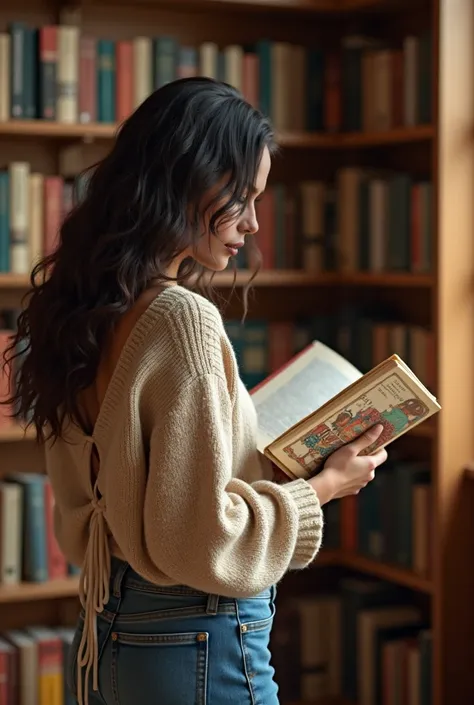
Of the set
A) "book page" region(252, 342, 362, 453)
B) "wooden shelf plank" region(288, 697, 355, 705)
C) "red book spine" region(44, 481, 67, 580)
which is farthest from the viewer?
"wooden shelf plank" region(288, 697, 355, 705)

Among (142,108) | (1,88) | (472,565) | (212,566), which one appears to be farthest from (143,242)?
(472,565)

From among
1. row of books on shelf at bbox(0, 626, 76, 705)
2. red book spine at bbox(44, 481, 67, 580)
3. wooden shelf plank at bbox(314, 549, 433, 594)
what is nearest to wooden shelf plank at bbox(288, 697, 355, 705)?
wooden shelf plank at bbox(314, 549, 433, 594)

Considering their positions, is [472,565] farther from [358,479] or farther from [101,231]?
[101,231]

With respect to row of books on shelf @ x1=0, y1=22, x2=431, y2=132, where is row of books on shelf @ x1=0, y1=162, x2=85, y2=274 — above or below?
below

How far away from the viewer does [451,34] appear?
264 cm

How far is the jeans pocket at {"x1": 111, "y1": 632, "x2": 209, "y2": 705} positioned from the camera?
135 centimetres

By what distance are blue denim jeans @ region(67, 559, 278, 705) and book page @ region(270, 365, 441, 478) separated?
196 mm

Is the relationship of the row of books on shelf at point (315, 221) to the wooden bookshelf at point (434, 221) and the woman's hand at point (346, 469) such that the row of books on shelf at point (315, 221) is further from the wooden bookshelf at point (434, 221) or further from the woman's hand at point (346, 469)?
the woman's hand at point (346, 469)

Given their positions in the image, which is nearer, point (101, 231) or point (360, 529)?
point (101, 231)

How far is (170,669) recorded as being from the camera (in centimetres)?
135

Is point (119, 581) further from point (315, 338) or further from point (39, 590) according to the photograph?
point (315, 338)

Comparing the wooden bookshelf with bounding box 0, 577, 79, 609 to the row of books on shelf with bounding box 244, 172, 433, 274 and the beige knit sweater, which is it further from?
the beige knit sweater

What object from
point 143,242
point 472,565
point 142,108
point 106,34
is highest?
point 106,34

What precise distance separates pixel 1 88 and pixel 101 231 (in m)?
1.41
